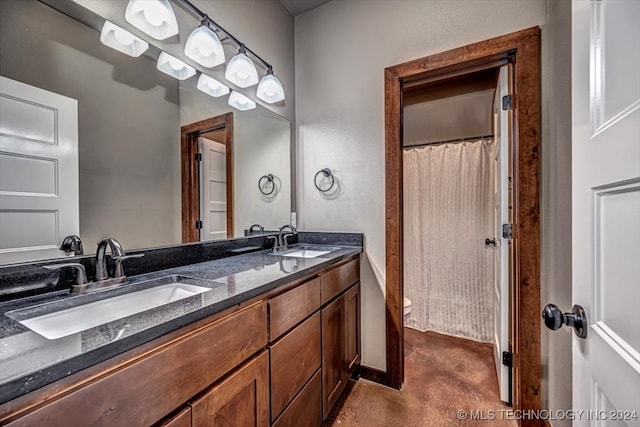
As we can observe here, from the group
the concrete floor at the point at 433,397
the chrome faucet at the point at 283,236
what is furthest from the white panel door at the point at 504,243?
the chrome faucet at the point at 283,236

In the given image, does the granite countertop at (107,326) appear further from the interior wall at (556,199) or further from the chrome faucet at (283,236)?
the interior wall at (556,199)

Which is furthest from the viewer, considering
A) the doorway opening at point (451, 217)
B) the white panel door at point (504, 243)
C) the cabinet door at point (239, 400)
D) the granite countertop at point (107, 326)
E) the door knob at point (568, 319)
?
the doorway opening at point (451, 217)

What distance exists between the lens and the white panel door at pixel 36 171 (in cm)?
85

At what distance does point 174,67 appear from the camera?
133 cm

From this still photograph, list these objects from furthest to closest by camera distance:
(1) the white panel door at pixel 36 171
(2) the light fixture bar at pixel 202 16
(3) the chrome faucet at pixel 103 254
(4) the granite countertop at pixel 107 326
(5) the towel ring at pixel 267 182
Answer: (5) the towel ring at pixel 267 182 < (2) the light fixture bar at pixel 202 16 < (3) the chrome faucet at pixel 103 254 < (1) the white panel door at pixel 36 171 < (4) the granite countertop at pixel 107 326

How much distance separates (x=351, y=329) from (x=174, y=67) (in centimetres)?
169

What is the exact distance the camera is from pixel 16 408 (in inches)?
16.6

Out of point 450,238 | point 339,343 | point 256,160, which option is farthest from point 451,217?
point 256,160

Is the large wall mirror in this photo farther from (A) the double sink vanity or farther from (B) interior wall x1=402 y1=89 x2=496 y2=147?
(B) interior wall x1=402 y1=89 x2=496 y2=147

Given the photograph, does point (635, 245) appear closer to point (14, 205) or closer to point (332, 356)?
point (332, 356)

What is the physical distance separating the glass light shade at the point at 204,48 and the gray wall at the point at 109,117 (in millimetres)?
187

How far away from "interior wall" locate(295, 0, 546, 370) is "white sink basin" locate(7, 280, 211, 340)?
1.16 meters

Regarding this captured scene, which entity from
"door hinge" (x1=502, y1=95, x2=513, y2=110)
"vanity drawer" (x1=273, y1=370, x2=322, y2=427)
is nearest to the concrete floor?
"vanity drawer" (x1=273, y1=370, x2=322, y2=427)

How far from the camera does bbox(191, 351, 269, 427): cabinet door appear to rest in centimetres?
73
